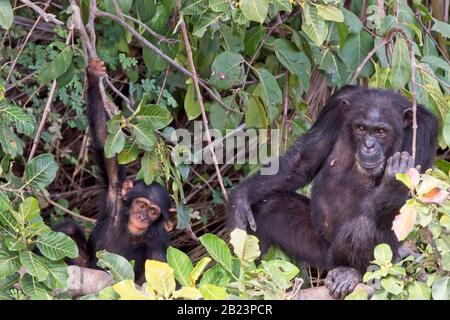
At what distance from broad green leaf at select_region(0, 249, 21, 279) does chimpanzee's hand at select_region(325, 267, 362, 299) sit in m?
1.68

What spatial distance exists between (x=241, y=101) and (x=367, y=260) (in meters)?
1.70

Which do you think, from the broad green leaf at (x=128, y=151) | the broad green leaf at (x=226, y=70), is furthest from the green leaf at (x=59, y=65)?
the broad green leaf at (x=226, y=70)

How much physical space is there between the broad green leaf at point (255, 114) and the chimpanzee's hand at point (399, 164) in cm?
155

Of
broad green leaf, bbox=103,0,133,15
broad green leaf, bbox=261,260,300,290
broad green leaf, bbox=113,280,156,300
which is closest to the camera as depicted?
broad green leaf, bbox=113,280,156,300

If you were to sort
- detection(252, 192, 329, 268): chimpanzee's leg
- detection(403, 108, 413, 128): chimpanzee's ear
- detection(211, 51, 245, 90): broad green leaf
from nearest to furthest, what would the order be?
detection(403, 108, 413, 128): chimpanzee's ear < detection(252, 192, 329, 268): chimpanzee's leg < detection(211, 51, 245, 90): broad green leaf

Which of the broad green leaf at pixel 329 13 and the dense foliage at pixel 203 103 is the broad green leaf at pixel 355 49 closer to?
the dense foliage at pixel 203 103

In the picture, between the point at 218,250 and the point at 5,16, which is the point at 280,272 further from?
the point at 5,16

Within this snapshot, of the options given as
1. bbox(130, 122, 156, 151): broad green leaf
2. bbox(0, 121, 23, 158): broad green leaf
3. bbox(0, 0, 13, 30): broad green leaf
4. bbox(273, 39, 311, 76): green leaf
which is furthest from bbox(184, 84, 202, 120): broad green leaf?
bbox(0, 0, 13, 30): broad green leaf

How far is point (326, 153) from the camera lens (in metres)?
6.52

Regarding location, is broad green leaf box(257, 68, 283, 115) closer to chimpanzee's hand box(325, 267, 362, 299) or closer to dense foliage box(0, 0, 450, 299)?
dense foliage box(0, 0, 450, 299)

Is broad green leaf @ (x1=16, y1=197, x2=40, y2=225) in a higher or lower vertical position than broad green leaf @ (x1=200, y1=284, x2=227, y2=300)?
higher

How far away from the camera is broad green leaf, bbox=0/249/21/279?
195 inches

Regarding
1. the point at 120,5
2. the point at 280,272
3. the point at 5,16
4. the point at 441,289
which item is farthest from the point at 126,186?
the point at 441,289

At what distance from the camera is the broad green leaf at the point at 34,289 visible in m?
4.93
